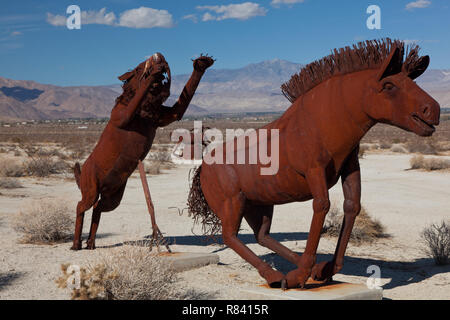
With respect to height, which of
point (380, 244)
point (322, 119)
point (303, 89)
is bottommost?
point (380, 244)

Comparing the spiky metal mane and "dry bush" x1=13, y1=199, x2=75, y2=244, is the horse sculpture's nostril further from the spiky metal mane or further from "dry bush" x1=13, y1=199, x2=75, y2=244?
"dry bush" x1=13, y1=199, x2=75, y2=244

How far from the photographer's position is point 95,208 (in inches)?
322

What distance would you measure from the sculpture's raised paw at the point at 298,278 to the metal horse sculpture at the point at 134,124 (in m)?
2.45

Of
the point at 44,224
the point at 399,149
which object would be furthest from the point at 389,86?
the point at 399,149

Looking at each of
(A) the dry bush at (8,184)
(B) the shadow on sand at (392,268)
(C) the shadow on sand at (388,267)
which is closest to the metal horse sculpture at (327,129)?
(C) the shadow on sand at (388,267)

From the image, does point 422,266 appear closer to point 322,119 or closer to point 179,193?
point 322,119

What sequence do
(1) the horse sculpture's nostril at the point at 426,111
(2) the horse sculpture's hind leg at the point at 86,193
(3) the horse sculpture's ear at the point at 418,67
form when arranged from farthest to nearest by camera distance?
1. (2) the horse sculpture's hind leg at the point at 86,193
2. (3) the horse sculpture's ear at the point at 418,67
3. (1) the horse sculpture's nostril at the point at 426,111

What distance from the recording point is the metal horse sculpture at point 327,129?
185 inches

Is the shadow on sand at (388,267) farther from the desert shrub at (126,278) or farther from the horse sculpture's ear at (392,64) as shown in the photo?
the horse sculpture's ear at (392,64)

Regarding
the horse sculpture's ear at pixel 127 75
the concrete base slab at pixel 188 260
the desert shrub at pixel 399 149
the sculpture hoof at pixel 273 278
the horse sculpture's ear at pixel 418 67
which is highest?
the horse sculpture's ear at pixel 127 75

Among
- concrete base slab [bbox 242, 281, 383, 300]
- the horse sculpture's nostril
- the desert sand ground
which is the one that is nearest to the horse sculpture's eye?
the horse sculpture's nostril

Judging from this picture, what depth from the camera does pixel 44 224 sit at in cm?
905
